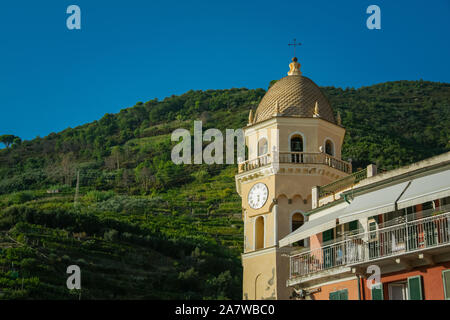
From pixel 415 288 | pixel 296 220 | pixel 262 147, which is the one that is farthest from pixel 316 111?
pixel 415 288

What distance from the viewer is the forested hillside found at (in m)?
56.7

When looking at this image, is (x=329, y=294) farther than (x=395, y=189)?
Yes

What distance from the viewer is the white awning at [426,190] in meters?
22.1

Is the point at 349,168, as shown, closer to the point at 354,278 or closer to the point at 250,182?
the point at 250,182

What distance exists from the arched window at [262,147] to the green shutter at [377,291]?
12.9 meters

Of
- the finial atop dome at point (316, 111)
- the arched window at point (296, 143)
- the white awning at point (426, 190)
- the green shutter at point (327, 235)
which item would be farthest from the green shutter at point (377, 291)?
the finial atop dome at point (316, 111)

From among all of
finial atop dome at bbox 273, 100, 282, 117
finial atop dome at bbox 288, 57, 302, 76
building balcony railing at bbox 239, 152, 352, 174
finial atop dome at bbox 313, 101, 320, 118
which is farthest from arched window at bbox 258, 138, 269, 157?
finial atop dome at bbox 288, 57, 302, 76

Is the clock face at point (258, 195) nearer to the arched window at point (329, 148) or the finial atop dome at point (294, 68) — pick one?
the arched window at point (329, 148)

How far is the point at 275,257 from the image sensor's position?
33406mm

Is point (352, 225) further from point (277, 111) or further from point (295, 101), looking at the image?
point (295, 101)

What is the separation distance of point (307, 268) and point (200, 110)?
9581 centimetres

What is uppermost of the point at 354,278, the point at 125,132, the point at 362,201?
the point at 125,132
